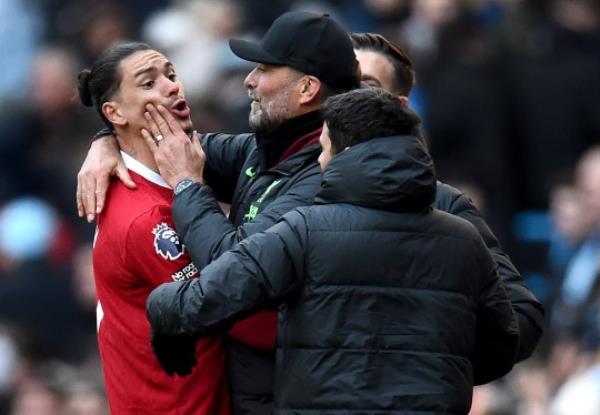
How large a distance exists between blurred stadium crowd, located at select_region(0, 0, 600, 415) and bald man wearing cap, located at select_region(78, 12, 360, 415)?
3.66m

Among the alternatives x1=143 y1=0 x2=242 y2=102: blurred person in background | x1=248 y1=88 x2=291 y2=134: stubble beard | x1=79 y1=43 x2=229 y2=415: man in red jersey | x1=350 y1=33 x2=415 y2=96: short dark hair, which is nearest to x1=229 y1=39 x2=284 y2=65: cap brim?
x1=248 y1=88 x2=291 y2=134: stubble beard

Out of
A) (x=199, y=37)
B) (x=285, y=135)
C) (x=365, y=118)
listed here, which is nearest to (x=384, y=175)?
(x=365, y=118)

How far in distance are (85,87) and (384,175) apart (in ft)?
4.46

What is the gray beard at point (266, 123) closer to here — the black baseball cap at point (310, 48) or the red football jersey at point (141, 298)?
the black baseball cap at point (310, 48)

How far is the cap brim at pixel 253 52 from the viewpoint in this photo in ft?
21.2

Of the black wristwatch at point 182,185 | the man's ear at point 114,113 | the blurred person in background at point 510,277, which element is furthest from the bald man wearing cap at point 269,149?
the blurred person in background at point 510,277

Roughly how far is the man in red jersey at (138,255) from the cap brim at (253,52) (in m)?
0.24

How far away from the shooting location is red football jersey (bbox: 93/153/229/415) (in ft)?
20.9

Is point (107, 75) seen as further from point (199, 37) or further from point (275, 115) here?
point (199, 37)

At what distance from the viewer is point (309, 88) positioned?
6.46m

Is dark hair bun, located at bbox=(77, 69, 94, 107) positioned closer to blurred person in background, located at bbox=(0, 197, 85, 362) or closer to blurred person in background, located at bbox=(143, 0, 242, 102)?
blurred person in background, located at bbox=(0, 197, 85, 362)

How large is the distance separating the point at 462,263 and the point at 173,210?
3.10 feet

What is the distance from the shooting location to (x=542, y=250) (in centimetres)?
1164

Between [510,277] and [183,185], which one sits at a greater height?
[183,185]
